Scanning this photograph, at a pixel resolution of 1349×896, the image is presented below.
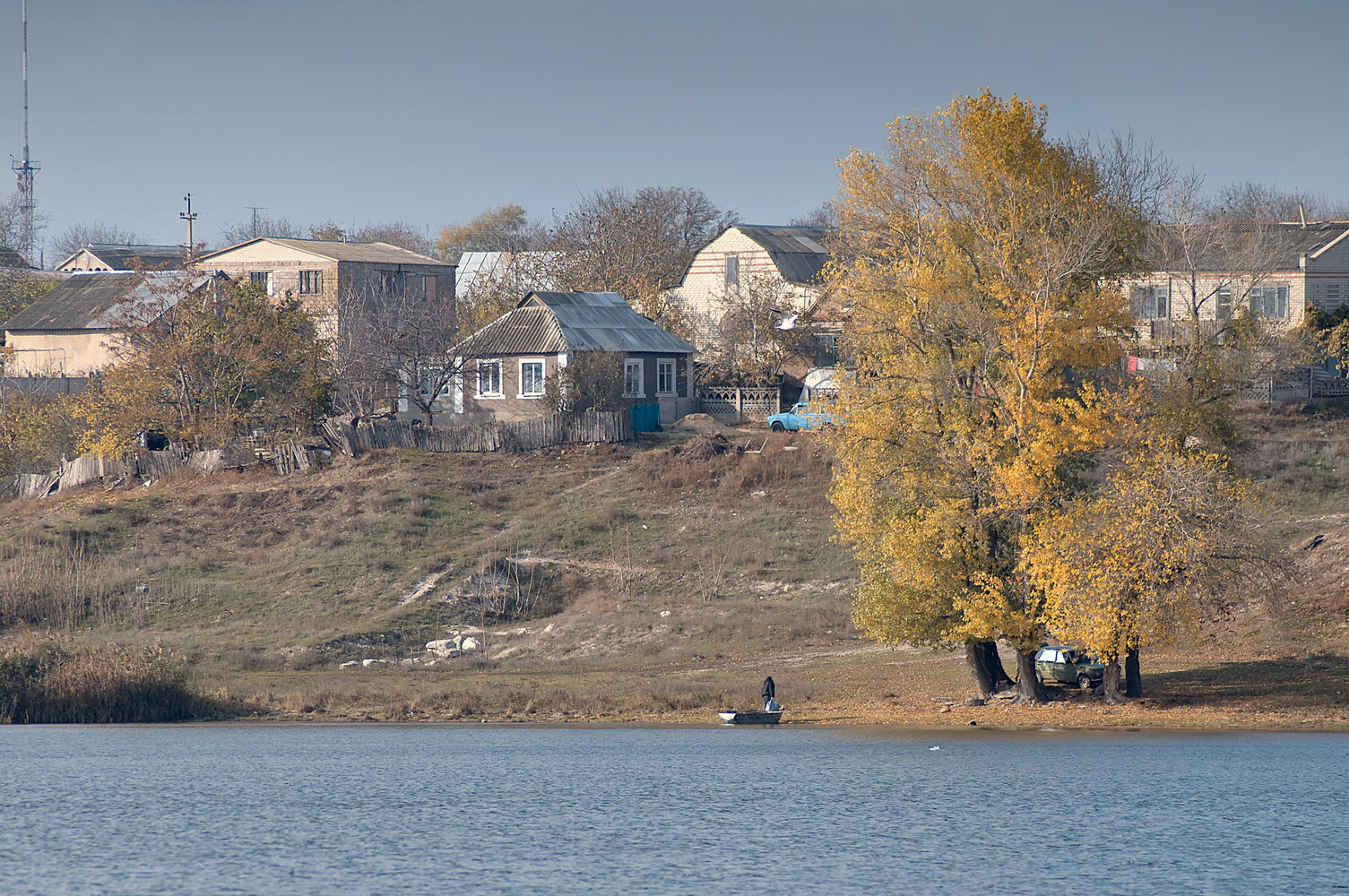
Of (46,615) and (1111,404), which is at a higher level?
(1111,404)

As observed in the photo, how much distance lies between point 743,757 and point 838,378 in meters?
10.6

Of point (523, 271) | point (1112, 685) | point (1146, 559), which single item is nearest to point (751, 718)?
point (1112, 685)

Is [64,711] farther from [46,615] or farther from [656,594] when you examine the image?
[656,594]

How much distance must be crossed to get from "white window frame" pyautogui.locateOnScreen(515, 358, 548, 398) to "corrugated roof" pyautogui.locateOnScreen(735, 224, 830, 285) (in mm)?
20224

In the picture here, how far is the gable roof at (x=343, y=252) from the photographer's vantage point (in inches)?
3791

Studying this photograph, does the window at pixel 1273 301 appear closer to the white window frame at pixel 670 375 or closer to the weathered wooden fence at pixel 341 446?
the white window frame at pixel 670 375

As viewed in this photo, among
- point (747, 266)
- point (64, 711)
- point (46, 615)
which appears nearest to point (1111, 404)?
point (64, 711)

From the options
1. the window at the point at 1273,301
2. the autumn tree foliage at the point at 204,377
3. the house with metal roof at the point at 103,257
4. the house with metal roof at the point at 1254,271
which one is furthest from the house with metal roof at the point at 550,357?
the house with metal roof at the point at 103,257

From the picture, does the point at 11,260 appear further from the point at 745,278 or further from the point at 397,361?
the point at 745,278

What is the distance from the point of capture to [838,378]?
1531 inches

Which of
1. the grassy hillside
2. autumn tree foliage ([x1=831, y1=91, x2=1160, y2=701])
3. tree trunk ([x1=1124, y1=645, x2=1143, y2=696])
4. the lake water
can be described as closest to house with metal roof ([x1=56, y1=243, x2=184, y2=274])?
the grassy hillside

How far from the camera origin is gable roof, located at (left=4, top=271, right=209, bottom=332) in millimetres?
76562

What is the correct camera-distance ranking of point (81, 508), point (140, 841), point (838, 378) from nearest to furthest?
point (140, 841), point (838, 378), point (81, 508)

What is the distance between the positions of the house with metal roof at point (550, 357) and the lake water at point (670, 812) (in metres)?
36.6
